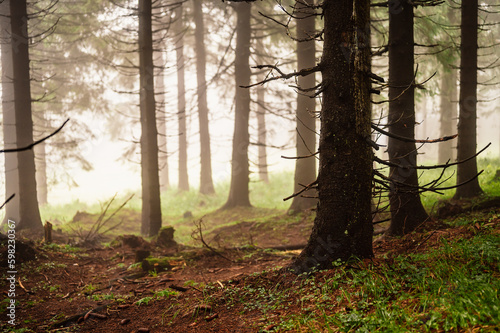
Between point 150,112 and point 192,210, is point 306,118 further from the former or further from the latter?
point 192,210

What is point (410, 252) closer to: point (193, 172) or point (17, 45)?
point (17, 45)

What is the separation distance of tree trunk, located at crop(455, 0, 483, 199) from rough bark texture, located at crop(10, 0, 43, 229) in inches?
497

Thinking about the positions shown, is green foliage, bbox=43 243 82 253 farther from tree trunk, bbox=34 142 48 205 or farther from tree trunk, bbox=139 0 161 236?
tree trunk, bbox=34 142 48 205

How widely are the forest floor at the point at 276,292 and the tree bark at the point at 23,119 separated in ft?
14.9

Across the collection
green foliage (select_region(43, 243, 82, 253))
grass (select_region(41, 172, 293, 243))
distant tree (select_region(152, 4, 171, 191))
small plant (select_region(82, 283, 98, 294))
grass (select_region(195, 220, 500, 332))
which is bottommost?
grass (select_region(41, 172, 293, 243))

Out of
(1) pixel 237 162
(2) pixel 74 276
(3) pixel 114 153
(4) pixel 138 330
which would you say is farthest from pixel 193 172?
(4) pixel 138 330

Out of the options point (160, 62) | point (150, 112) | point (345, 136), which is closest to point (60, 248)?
point (150, 112)

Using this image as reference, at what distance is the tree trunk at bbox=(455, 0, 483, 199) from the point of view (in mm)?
8438

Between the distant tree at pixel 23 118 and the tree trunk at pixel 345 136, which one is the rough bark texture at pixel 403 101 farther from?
the distant tree at pixel 23 118

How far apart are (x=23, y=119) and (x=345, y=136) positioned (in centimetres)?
1089

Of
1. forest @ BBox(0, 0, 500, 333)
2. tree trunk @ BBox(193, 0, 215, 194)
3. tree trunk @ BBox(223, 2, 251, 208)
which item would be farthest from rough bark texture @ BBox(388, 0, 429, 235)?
tree trunk @ BBox(193, 0, 215, 194)

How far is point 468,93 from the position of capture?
28.0 feet

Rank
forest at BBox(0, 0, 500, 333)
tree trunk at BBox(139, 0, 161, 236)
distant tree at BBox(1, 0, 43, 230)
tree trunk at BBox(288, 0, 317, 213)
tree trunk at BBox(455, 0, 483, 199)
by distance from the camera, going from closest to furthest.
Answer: forest at BBox(0, 0, 500, 333) < tree trunk at BBox(455, 0, 483, 199) < tree trunk at BBox(139, 0, 161, 236) < distant tree at BBox(1, 0, 43, 230) < tree trunk at BBox(288, 0, 317, 213)

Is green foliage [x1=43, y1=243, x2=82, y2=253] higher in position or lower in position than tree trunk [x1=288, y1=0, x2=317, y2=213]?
lower
